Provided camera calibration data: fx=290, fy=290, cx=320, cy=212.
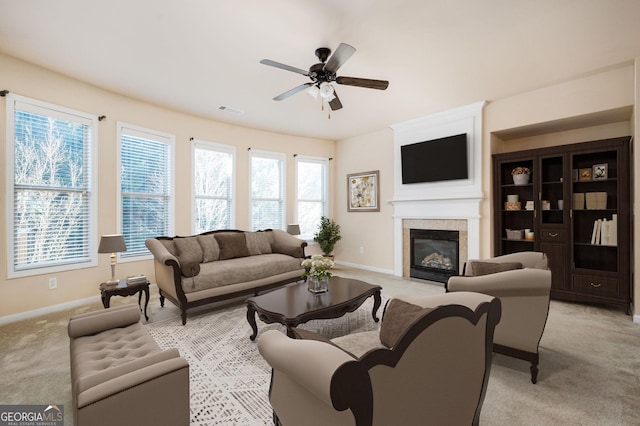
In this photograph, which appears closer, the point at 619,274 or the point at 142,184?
the point at 619,274

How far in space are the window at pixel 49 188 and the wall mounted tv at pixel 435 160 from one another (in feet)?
16.3

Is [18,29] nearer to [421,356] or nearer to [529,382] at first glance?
[421,356]

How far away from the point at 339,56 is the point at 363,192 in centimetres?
405

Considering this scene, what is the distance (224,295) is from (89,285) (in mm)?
1925

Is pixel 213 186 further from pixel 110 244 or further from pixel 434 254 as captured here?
pixel 434 254

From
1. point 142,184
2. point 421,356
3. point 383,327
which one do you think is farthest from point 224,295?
point 421,356

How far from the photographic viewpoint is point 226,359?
8.24ft

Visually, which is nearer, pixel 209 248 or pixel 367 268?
pixel 209 248

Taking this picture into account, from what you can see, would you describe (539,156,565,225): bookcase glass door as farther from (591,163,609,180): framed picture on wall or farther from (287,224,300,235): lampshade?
(287,224,300,235): lampshade

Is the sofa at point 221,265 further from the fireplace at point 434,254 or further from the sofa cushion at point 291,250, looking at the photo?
the fireplace at point 434,254

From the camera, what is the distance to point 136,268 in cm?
444

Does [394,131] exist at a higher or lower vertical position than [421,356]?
higher

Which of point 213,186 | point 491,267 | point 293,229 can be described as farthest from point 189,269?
point 491,267

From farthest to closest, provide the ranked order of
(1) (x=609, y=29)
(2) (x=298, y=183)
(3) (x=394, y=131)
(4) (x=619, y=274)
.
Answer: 1. (2) (x=298, y=183)
2. (3) (x=394, y=131)
3. (4) (x=619, y=274)
4. (1) (x=609, y=29)
